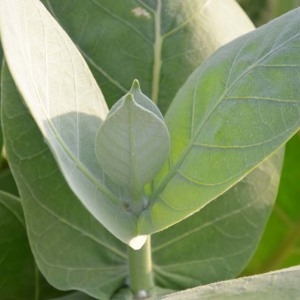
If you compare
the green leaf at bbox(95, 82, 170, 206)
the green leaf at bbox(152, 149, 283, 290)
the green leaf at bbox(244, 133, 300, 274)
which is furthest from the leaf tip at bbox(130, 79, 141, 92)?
the green leaf at bbox(244, 133, 300, 274)

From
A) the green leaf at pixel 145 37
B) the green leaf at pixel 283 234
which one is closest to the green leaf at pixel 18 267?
the green leaf at pixel 145 37

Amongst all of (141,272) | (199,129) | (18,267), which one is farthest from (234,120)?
(18,267)

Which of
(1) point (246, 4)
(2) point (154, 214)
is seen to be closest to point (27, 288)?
(2) point (154, 214)

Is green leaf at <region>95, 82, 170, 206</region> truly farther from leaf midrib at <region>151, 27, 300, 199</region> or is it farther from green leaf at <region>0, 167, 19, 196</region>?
green leaf at <region>0, 167, 19, 196</region>

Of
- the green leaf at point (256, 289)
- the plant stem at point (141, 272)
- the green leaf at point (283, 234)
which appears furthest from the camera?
the green leaf at point (283, 234)

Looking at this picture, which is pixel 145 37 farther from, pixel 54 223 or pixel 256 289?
pixel 256 289

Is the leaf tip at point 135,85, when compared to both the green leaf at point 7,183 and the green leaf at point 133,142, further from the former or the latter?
the green leaf at point 7,183

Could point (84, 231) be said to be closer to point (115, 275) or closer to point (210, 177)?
point (115, 275)
